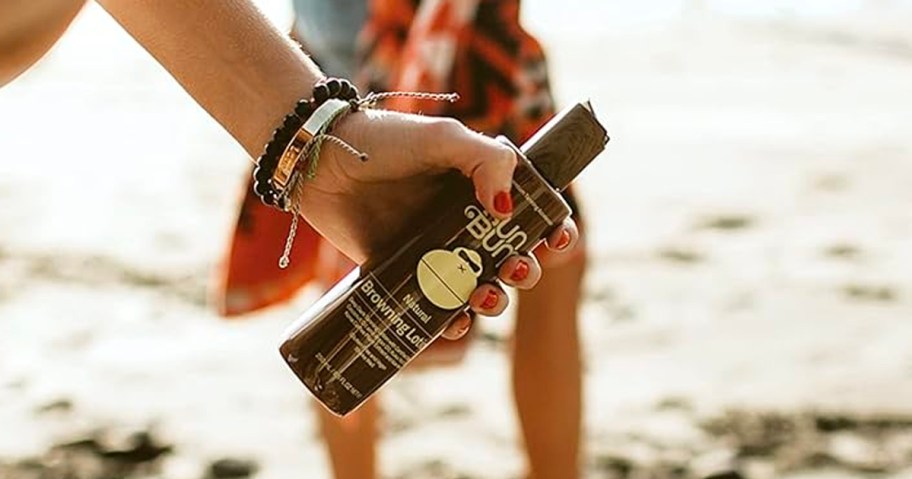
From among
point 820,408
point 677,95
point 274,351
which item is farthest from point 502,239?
point 677,95

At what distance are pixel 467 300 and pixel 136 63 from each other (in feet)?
19.8

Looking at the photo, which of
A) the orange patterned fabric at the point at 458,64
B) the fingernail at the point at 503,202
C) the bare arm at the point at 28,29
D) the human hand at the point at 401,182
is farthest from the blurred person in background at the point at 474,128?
the bare arm at the point at 28,29

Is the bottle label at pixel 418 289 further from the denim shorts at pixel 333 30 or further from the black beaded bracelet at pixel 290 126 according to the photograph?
the denim shorts at pixel 333 30

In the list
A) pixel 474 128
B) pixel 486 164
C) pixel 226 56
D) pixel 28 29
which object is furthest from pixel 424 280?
pixel 474 128

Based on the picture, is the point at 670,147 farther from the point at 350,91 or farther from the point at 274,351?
the point at 350,91

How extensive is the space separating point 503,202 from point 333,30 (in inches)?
37.6

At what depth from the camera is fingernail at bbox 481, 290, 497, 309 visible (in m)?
1.29

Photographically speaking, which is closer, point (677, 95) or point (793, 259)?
point (793, 259)

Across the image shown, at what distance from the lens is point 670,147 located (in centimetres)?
518

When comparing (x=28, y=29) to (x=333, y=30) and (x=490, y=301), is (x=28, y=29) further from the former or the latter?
(x=333, y=30)

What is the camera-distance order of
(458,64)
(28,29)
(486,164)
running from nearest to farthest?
(28,29) → (486,164) → (458,64)

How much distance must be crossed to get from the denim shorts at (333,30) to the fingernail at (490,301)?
0.92 metres

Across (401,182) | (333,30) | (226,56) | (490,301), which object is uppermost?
(333,30)

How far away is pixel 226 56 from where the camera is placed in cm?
132
